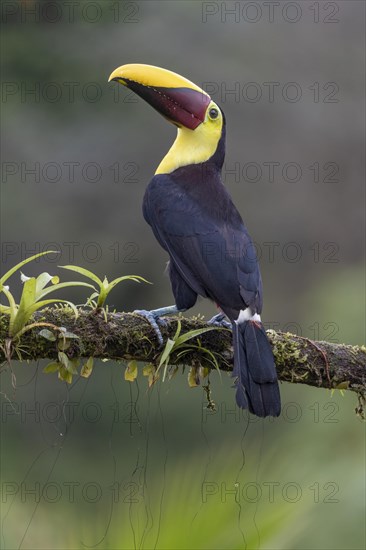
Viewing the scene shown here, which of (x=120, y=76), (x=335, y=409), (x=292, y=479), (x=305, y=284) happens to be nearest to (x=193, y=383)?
(x=292, y=479)

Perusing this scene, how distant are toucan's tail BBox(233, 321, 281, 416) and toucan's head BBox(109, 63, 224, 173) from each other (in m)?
1.26

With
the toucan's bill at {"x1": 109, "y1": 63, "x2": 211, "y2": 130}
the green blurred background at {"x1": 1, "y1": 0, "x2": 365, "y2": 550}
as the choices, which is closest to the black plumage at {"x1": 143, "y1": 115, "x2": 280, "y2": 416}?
the toucan's bill at {"x1": 109, "y1": 63, "x2": 211, "y2": 130}

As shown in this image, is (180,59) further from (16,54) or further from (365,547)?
(365,547)

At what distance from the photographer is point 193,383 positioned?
11.7 feet

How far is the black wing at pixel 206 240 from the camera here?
152 inches

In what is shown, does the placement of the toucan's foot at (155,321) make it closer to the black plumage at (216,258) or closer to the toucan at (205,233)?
the toucan at (205,233)

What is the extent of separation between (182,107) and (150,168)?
185 inches

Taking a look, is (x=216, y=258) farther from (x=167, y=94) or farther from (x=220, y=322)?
(x=167, y=94)

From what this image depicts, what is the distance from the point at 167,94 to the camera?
179 inches

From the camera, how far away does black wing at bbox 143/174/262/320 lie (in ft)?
12.7

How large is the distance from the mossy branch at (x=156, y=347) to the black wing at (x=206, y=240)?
→ 0.71ft

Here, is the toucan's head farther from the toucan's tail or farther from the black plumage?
the toucan's tail

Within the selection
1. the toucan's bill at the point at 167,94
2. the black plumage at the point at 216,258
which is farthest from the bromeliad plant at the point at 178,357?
the toucan's bill at the point at 167,94

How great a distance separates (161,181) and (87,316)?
1.16 meters
